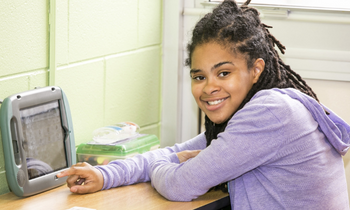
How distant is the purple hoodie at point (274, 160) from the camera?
1.17 metres

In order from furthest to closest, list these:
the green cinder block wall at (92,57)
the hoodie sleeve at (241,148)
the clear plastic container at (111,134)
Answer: the clear plastic container at (111,134) < the green cinder block wall at (92,57) < the hoodie sleeve at (241,148)

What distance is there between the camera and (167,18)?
215 cm

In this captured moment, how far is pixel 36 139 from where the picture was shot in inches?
54.1

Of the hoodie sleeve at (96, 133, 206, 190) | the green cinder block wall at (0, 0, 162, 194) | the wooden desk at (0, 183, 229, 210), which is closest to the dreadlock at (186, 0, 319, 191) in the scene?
the wooden desk at (0, 183, 229, 210)

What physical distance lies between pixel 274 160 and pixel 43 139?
2.22 ft

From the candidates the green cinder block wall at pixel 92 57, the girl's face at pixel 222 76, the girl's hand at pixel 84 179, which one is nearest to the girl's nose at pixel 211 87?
the girl's face at pixel 222 76

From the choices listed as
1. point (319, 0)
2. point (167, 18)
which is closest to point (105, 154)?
point (167, 18)

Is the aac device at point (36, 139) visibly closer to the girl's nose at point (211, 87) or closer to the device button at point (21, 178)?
the device button at point (21, 178)

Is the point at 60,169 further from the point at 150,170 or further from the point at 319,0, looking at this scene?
the point at 319,0

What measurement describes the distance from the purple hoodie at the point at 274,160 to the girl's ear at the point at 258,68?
0.08m

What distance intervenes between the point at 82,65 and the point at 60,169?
0.42 metres

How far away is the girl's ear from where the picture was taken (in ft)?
4.34

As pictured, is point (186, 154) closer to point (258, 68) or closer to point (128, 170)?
point (128, 170)

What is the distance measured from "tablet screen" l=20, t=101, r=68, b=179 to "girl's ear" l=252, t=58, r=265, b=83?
1.99 feet
